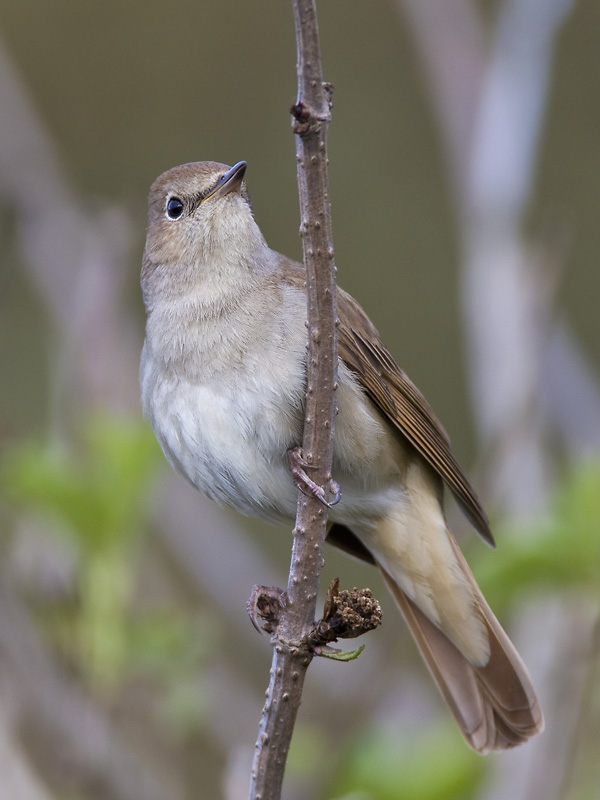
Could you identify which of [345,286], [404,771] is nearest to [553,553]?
[404,771]

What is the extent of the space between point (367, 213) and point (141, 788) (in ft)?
18.5

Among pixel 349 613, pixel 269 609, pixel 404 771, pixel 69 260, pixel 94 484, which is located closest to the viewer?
pixel 349 613

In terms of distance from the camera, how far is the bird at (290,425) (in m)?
3.48

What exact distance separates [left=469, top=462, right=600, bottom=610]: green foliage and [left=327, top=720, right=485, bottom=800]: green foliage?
1.63 feet

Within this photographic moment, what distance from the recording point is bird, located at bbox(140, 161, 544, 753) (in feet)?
11.4

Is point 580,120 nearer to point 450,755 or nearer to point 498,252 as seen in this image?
point 498,252

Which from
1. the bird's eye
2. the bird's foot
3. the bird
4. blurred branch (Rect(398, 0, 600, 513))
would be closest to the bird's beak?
the bird

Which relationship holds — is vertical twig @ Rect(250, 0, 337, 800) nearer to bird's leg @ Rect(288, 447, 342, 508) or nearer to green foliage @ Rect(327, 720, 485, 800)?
bird's leg @ Rect(288, 447, 342, 508)

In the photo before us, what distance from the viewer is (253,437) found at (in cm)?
345

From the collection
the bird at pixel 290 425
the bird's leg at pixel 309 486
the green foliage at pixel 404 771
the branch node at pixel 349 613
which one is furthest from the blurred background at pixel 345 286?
the branch node at pixel 349 613

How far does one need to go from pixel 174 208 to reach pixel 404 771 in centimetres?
214

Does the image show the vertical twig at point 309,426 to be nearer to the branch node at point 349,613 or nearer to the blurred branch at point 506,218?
the branch node at point 349,613

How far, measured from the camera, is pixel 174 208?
4.08m

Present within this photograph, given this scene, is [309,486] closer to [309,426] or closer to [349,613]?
[309,426]
